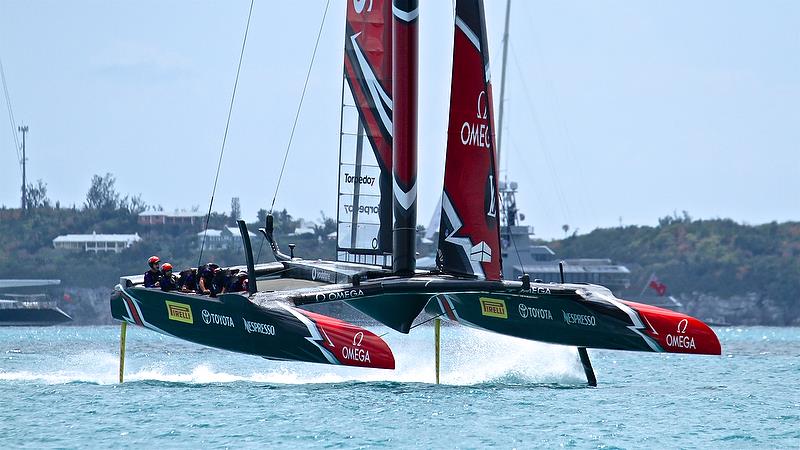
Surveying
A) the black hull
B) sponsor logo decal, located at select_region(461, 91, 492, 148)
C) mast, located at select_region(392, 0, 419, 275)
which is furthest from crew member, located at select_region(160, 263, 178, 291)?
sponsor logo decal, located at select_region(461, 91, 492, 148)

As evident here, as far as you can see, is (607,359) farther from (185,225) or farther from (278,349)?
(185,225)

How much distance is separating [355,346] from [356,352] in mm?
69

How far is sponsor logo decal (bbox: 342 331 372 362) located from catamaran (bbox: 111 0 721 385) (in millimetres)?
14

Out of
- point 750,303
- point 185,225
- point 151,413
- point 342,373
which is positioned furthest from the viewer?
point 185,225

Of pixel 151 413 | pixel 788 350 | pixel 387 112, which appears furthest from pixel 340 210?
pixel 788 350

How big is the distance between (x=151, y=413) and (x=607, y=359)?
52.7ft

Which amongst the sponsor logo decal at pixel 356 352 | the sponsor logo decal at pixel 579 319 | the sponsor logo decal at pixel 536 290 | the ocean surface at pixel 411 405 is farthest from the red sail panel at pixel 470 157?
the sponsor logo decal at pixel 356 352

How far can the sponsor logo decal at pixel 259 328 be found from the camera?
16.6m

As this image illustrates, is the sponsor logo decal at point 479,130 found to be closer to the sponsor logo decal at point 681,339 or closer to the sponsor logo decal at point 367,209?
the sponsor logo decal at point 367,209

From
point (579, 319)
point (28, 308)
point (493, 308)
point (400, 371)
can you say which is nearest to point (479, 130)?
point (493, 308)

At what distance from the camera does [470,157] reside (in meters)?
18.0

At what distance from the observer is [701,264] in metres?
101

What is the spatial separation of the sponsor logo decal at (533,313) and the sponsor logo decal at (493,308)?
1.16 feet

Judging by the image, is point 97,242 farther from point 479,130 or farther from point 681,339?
point 681,339
